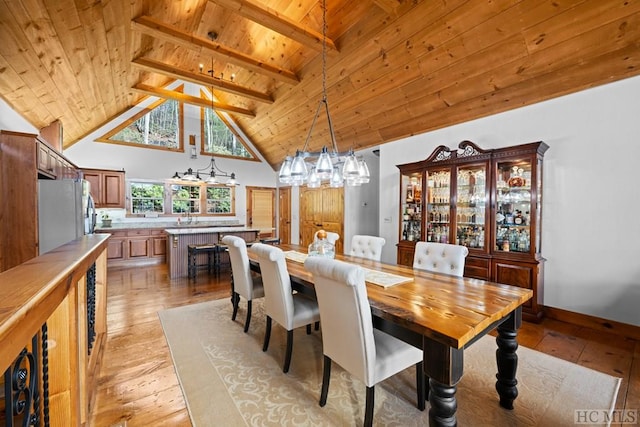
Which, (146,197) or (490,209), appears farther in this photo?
(146,197)

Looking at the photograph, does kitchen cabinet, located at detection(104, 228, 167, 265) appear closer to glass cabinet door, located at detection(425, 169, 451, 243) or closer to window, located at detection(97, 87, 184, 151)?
window, located at detection(97, 87, 184, 151)

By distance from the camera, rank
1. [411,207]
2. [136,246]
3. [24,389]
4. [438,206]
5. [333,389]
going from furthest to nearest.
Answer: [136,246], [411,207], [438,206], [333,389], [24,389]

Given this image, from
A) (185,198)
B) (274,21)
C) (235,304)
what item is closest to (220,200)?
(185,198)

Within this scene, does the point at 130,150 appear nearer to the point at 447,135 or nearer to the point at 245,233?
the point at 245,233

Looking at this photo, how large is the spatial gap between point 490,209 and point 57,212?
5.25 meters

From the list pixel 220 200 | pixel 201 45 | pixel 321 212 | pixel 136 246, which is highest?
pixel 201 45

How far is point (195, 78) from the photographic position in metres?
4.52

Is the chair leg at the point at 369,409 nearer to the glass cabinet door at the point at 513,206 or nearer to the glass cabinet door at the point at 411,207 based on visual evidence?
the glass cabinet door at the point at 513,206

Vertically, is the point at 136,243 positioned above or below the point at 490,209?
below

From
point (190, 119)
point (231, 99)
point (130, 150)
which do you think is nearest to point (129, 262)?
point (130, 150)

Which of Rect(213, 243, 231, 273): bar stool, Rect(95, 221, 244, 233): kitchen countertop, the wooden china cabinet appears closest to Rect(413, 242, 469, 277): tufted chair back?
the wooden china cabinet

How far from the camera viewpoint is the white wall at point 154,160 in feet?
20.1

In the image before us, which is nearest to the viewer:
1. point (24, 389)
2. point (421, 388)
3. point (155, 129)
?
point (24, 389)

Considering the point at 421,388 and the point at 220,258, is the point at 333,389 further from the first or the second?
the point at 220,258
